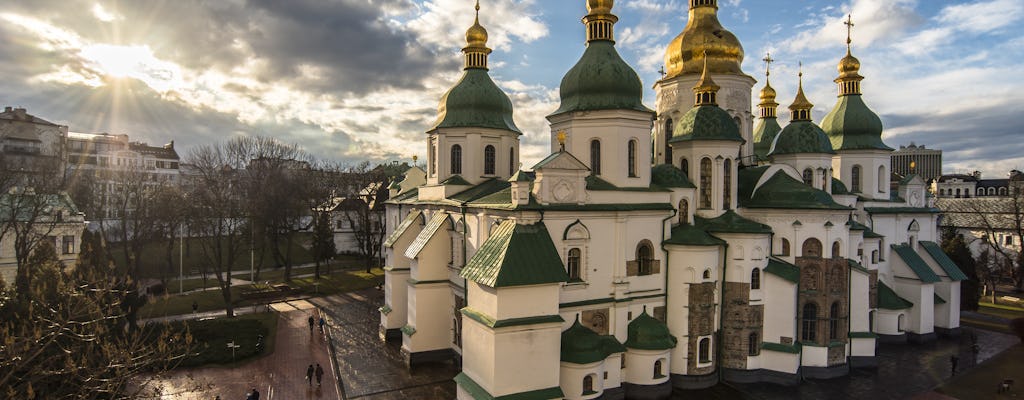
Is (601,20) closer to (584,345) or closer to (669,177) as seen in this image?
(669,177)

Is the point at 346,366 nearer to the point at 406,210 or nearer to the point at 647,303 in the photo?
the point at 406,210

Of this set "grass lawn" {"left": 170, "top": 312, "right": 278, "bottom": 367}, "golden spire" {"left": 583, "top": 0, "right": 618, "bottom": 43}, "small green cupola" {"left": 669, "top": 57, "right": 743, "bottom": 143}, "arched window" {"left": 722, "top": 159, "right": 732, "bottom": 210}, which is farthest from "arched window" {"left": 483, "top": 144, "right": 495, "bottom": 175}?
"grass lawn" {"left": 170, "top": 312, "right": 278, "bottom": 367}

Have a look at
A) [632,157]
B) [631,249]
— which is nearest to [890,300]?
[631,249]

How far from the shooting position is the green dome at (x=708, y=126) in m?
21.4

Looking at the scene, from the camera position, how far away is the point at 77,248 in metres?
34.8

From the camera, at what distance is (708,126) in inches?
851

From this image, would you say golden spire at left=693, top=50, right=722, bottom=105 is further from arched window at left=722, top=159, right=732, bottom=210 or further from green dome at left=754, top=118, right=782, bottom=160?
green dome at left=754, top=118, right=782, bottom=160

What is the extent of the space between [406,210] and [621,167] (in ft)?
50.3

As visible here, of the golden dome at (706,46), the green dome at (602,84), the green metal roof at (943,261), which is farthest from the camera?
the green metal roof at (943,261)

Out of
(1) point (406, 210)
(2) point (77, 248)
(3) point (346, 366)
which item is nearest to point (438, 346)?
(3) point (346, 366)

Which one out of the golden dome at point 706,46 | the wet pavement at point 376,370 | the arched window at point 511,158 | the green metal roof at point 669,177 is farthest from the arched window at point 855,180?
the wet pavement at point 376,370

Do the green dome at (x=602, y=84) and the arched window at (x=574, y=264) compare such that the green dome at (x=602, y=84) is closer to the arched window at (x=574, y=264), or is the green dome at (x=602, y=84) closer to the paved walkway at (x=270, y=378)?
the arched window at (x=574, y=264)

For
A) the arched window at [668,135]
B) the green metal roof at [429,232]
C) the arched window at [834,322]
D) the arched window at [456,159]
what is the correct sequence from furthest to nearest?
the arched window at [668,135] → the arched window at [456,159] → the green metal roof at [429,232] → the arched window at [834,322]

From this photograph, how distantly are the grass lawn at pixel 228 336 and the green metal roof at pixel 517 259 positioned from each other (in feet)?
42.6
